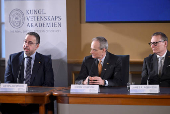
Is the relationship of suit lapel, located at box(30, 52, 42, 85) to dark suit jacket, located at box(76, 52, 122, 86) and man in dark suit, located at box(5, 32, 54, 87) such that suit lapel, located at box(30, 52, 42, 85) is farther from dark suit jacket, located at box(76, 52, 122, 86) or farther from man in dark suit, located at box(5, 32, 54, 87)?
dark suit jacket, located at box(76, 52, 122, 86)

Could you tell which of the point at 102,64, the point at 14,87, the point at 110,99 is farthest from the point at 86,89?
the point at 102,64

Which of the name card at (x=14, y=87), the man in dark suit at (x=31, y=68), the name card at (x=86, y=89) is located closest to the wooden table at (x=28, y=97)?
the name card at (x=14, y=87)

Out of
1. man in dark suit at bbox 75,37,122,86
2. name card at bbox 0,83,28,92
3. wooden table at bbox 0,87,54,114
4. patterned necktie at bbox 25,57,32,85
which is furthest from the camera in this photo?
patterned necktie at bbox 25,57,32,85

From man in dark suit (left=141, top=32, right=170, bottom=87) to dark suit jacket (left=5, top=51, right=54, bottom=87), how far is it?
1228 millimetres

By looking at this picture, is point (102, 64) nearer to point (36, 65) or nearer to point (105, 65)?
point (105, 65)

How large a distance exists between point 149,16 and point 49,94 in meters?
2.37

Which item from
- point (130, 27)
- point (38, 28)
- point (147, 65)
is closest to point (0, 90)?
point (38, 28)

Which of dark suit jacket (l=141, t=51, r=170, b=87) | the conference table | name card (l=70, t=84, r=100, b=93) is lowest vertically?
the conference table

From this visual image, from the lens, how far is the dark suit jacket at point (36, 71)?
318 cm

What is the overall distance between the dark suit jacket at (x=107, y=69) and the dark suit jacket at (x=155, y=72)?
0.34 metres

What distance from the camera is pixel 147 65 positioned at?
312 centimetres

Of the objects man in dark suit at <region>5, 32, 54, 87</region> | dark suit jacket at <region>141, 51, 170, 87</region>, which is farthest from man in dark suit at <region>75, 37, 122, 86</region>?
man in dark suit at <region>5, 32, 54, 87</region>

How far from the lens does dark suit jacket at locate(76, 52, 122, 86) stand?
3029 millimetres

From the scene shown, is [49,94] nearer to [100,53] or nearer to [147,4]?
[100,53]
